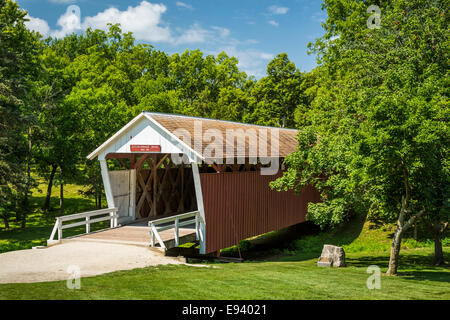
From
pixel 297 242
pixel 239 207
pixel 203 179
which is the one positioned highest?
pixel 203 179

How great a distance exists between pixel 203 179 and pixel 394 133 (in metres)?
6.34

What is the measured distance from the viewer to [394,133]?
8.88 meters

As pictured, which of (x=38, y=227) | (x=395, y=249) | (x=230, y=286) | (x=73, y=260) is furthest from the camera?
(x=38, y=227)

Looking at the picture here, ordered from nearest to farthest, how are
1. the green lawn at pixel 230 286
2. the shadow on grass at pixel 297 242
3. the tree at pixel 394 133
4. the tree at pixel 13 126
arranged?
1. the green lawn at pixel 230 286
2. the tree at pixel 394 133
3. the shadow on grass at pixel 297 242
4. the tree at pixel 13 126

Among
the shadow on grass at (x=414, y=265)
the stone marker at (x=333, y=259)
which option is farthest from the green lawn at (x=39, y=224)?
the shadow on grass at (x=414, y=265)

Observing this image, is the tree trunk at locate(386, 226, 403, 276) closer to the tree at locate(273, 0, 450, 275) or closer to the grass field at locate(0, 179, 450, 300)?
the tree at locate(273, 0, 450, 275)

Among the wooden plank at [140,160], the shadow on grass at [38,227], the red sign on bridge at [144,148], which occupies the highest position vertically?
the red sign on bridge at [144,148]

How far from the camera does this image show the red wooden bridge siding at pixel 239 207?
1376 centimetres

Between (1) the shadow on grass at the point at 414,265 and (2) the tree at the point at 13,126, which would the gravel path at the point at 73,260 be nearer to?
(1) the shadow on grass at the point at 414,265

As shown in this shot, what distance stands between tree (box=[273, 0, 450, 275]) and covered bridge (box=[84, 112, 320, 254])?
6.29 ft

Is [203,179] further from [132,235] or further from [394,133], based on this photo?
[394,133]

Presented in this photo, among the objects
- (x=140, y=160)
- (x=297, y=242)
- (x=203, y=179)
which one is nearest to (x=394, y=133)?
(x=203, y=179)

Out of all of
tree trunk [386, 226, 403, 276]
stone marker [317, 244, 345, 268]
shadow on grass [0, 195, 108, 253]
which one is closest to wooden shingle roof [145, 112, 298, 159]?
stone marker [317, 244, 345, 268]
